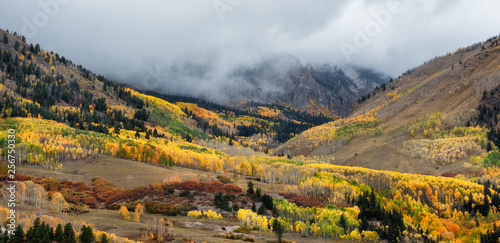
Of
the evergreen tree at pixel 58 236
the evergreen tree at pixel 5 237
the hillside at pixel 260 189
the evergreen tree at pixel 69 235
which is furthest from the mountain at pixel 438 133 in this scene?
the evergreen tree at pixel 5 237

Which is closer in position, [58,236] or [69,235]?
[58,236]

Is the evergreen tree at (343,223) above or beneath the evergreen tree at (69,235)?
beneath

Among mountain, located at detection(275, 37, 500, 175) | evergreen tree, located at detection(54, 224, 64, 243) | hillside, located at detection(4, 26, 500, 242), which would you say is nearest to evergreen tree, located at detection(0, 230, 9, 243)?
hillside, located at detection(4, 26, 500, 242)

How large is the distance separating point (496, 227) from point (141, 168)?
91.2m

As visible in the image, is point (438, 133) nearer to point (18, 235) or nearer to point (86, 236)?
point (86, 236)

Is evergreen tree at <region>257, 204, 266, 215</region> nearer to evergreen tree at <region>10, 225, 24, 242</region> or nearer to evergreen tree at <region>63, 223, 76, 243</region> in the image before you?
evergreen tree at <region>63, 223, 76, 243</region>

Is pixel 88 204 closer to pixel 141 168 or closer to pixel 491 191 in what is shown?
pixel 141 168

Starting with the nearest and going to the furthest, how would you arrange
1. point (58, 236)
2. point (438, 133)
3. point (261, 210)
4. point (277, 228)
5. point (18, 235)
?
point (18, 235) < point (58, 236) < point (277, 228) < point (261, 210) < point (438, 133)

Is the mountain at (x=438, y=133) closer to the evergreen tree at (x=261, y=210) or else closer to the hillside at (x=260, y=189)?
the hillside at (x=260, y=189)

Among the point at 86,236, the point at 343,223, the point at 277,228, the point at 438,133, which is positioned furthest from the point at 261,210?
the point at 438,133

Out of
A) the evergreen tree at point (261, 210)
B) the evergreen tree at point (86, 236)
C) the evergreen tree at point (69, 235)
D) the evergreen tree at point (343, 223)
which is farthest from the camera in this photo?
the evergreen tree at point (261, 210)

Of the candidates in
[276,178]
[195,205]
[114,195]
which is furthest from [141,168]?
[276,178]

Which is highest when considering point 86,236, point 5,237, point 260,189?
point 260,189

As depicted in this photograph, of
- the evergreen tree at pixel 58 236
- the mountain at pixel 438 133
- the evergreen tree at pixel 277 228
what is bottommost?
the evergreen tree at pixel 277 228
